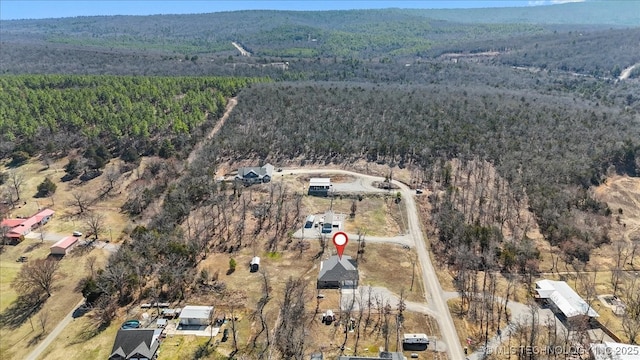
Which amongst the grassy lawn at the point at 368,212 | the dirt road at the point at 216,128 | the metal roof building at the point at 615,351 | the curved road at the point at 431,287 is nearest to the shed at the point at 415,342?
the curved road at the point at 431,287

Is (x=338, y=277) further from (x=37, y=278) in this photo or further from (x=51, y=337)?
(x=37, y=278)

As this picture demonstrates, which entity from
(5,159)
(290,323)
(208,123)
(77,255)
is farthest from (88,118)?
(290,323)

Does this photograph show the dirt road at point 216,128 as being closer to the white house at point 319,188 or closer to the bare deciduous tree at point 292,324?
the white house at point 319,188

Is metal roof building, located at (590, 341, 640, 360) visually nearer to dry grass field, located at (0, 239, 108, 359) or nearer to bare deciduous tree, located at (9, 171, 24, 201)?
dry grass field, located at (0, 239, 108, 359)

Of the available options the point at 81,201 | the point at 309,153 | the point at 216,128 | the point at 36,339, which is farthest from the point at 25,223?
the point at 309,153

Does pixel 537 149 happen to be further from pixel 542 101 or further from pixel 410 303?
pixel 410 303

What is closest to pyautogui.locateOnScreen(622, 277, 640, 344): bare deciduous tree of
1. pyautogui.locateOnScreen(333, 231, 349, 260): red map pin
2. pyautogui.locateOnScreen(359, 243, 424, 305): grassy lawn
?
pyautogui.locateOnScreen(359, 243, 424, 305): grassy lawn
